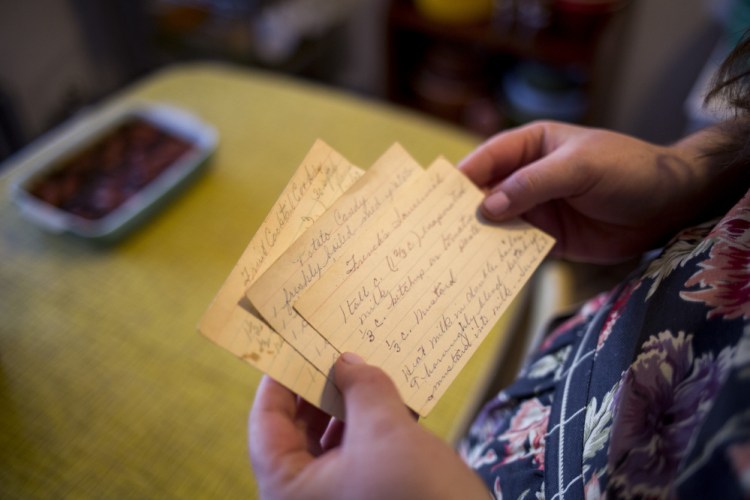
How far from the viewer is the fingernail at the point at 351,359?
337 mm

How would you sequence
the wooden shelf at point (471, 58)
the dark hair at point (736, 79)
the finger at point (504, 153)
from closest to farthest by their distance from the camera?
the dark hair at point (736, 79) → the finger at point (504, 153) → the wooden shelf at point (471, 58)

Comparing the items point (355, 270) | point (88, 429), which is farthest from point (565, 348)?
point (88, 429)

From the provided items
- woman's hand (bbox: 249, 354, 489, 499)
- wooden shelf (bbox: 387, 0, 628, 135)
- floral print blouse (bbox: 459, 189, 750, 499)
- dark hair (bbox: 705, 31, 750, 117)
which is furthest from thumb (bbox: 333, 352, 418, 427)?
wooden shelf (bbox: 387, 0, 628, 135)

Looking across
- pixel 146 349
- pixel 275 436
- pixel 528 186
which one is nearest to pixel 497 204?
pixel 528 186

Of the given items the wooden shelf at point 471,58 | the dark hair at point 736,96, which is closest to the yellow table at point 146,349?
the dark hair at point 736,96

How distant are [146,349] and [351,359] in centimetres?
34

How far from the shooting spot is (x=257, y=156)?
82cm

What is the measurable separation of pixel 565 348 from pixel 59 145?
0.81 m

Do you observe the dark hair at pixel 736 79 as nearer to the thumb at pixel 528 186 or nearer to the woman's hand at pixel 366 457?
the thumb at pixel 528 186

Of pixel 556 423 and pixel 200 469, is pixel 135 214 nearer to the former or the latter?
pixel 200 469

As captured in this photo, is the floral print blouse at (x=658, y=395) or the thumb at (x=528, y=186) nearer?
the floral print blouse at (x=658, y=395)

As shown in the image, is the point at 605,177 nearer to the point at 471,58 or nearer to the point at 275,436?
the point at 275,436

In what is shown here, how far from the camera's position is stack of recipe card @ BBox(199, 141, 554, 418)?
336mm

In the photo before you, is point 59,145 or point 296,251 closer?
point 296,251
